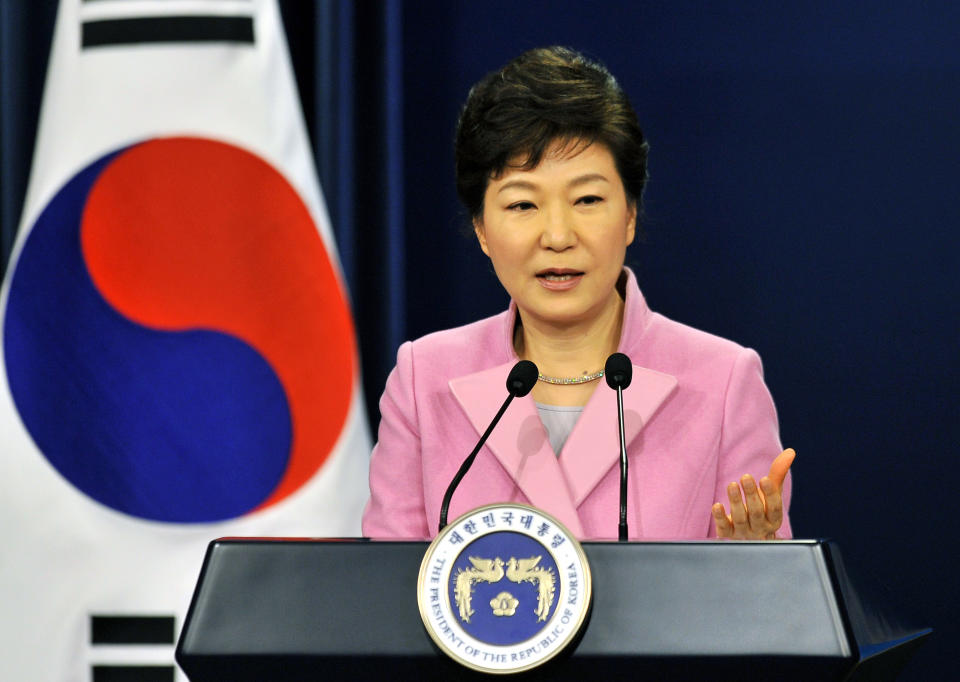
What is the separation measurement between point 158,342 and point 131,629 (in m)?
0.49

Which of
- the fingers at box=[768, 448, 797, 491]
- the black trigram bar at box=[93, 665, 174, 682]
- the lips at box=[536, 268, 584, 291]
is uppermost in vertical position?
the lips at box=[536, 268, 584, 291]

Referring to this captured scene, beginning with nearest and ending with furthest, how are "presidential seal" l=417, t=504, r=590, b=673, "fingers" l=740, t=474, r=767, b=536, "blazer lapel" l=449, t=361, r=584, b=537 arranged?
"presidential seal" l=417, t=504, r=590, b=673 < "fingers" l=740, t=474, r=767, b=536 < "blazer lapel" l=449, t=361, r=584, b=537

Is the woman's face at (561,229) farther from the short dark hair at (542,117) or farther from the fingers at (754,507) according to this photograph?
the fingers at (754,507)

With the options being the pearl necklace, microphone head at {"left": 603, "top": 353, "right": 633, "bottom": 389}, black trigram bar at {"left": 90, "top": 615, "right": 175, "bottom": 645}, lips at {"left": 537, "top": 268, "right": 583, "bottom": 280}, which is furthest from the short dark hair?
black trigram bar at {"left": 90, "top": 615, "right": 175, "bottom": 645}

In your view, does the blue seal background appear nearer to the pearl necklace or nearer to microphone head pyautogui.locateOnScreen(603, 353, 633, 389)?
microphone head pyautogui.locateOnScreen(603, 353, 633, 389)

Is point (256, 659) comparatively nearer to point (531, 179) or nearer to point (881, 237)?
point (531, 179)

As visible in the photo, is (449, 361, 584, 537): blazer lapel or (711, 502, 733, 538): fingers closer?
(711, 502, 733, 538): fingers

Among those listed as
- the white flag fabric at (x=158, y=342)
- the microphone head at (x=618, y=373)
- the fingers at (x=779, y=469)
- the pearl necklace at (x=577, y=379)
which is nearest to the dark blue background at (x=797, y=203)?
the white flag fabric at (x=158, y=342)

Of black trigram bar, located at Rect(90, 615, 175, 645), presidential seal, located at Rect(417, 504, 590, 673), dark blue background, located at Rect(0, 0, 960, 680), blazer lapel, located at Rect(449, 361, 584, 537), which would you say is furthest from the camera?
dark blue background, located at Rect(0, 0, 960, 680)

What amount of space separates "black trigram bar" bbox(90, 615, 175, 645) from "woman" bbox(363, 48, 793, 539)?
0.55 metres

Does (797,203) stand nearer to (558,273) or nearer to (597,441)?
(558,273)

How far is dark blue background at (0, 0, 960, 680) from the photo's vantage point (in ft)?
7.25

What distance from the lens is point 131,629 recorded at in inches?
76.5

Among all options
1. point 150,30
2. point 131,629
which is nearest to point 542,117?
point 150,30
